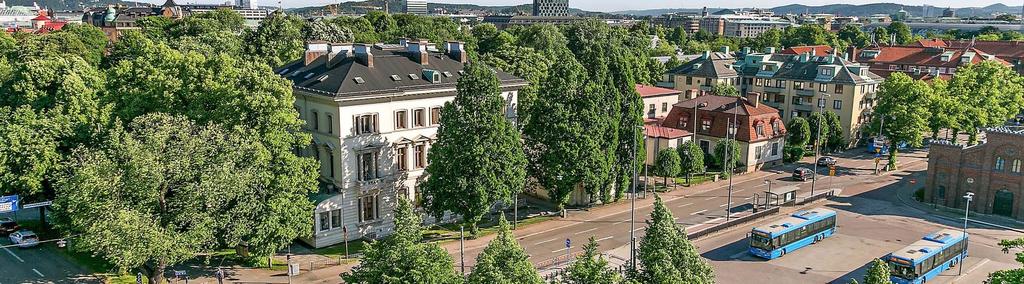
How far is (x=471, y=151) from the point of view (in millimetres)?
47250

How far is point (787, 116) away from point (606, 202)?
45.4 meters

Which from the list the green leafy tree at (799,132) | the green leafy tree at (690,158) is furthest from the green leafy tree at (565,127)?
the green leafy tree at (799,132)

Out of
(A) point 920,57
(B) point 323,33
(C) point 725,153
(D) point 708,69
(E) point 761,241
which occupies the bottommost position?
(E) point 761,241

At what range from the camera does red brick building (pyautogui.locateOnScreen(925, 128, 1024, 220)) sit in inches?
2279

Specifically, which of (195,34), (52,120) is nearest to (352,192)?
(52,120)

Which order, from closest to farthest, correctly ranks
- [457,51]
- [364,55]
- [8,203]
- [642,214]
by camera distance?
[8,203] < [364,55] < [642,214] < [457,51]

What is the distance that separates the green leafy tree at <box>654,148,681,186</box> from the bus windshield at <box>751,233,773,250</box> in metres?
18.0

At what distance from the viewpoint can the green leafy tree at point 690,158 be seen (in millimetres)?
67750

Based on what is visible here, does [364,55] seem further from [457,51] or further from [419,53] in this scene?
[457,51]

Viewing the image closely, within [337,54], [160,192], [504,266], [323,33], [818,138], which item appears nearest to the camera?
[504,266]

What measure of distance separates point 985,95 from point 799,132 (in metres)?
20.9

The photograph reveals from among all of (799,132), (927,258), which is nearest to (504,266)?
(927,258)

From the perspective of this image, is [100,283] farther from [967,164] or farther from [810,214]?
[967,164]

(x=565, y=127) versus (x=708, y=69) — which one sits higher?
(x=708, y=69)
